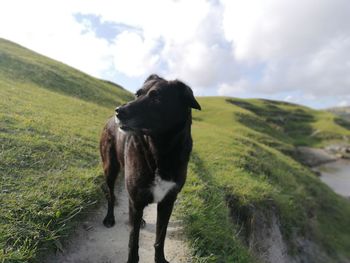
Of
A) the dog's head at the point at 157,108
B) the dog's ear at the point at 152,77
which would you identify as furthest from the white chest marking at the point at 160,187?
the dog's ear at the point at 152,77

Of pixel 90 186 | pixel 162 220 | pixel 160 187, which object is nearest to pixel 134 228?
pixel 162 220

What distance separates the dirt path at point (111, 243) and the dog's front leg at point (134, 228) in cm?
46

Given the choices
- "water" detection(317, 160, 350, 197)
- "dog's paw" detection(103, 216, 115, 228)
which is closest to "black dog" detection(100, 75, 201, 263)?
"dog's paw" detection(103, 216, 115, 228)

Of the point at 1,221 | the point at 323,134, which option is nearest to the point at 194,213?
the point at 1,221

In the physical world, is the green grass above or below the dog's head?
below

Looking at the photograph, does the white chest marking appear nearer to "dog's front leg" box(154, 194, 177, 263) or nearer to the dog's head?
"dog's front leg" box(154, 194, 177, 263)

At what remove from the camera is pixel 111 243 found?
761cm

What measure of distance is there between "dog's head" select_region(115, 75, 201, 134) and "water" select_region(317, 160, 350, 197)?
33.1 metres

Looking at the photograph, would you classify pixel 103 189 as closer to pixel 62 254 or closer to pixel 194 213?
pixel 194 213

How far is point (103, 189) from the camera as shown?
976 centimetres

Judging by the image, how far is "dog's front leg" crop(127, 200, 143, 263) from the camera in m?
6.52

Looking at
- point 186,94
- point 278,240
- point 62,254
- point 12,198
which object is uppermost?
point 186,94

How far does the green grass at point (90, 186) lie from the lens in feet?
23.8

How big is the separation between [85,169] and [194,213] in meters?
3.20
